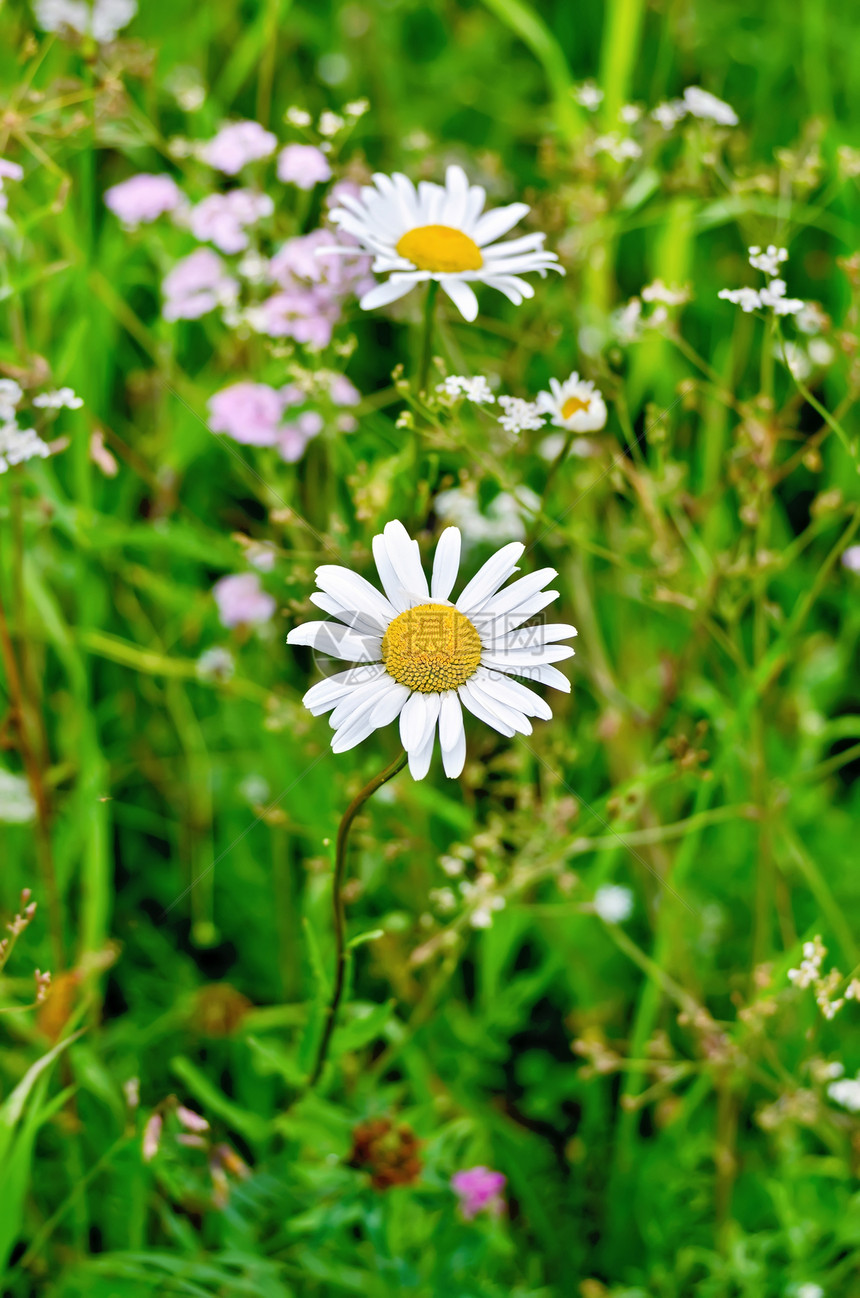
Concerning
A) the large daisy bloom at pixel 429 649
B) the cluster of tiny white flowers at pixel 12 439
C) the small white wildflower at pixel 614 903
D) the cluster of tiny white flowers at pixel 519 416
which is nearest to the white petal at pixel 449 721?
the large daisy bloom at pixel 429 649

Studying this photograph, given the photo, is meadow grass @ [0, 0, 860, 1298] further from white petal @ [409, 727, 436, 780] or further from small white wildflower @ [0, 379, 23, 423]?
white petal @ [409, 727, 436, 780]

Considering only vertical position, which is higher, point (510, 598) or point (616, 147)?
point (616, 147)

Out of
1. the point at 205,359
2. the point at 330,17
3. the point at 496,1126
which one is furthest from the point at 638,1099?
the point at 330,17

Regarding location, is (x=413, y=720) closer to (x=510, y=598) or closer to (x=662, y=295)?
(x=510, y=598)

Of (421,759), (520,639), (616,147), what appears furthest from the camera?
(616,147)

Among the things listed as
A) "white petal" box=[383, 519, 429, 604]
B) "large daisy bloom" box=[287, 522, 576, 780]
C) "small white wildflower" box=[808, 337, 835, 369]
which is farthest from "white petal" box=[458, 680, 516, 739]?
"small white wildflower" box=[808, 337, 835, 369]

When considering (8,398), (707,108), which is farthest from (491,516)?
(8,398)
